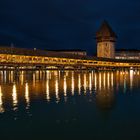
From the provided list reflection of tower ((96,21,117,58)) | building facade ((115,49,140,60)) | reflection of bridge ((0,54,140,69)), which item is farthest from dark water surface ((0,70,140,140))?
building facade ((115,49,140,60))

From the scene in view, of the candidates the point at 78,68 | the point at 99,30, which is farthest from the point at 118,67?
the point at 99,30

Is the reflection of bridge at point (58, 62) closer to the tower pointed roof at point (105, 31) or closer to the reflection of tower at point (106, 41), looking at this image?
the reflection of tower at point (106, 41)

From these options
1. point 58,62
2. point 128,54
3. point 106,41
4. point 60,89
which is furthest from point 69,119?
point 128,54

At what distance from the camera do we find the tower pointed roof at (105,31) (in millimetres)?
86062

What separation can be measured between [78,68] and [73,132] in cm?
5325

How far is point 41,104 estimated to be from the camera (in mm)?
13344

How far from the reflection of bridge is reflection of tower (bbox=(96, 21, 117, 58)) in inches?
481

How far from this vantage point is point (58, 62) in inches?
2003

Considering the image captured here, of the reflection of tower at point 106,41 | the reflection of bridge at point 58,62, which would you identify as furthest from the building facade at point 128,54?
the reflection of bridge at point 58,62

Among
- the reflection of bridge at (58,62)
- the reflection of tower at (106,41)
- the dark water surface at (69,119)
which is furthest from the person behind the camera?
the reflection of tower at (106,41)

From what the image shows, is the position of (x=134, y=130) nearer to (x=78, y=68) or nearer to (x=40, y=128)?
(x=40, y=128)

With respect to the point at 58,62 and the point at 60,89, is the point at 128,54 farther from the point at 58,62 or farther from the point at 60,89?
the point at 60,89

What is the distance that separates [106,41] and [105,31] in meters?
3.00

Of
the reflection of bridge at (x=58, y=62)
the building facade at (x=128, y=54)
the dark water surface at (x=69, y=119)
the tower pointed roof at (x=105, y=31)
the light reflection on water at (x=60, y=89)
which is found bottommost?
the dark water surface at (x=69, y=119)
